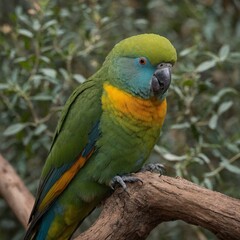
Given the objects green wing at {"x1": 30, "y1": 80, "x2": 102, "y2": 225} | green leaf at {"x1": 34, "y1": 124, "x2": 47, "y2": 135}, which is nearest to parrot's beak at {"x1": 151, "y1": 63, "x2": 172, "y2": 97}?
green wing at {"x1": 30, "y1": 80, "x2": 102, "y2": 225}

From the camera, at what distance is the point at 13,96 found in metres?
2.33

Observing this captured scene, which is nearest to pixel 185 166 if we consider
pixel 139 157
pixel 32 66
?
pixel 139 157

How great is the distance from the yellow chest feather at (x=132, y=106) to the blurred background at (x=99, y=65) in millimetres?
407

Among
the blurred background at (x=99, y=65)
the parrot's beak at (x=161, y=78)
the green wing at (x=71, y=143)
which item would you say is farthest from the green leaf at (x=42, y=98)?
the parrot's beak at (x=161, y=78)

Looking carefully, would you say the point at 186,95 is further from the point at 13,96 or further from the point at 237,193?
the point at 13,96

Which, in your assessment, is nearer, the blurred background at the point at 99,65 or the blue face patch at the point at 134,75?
the blue face patch at the point at 134,75

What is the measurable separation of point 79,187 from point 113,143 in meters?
0.18

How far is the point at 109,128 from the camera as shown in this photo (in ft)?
5.85

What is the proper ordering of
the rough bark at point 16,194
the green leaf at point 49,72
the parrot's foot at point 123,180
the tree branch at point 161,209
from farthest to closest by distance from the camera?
the green leaf at point 49,72 → the rough bark at point 16,194 → the parrot's foot at point 123,180 → the tree branch at point 161,209

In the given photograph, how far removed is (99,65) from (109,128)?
2.37 feet

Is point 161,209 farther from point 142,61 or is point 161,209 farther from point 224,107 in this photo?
point 224,107

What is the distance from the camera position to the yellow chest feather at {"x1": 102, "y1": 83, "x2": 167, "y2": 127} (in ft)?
5.78

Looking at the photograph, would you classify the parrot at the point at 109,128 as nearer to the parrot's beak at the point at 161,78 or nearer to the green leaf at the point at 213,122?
the parrot's beak at the point at 161,78

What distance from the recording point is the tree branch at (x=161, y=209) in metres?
1.50
